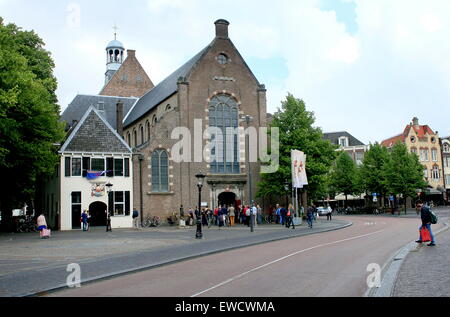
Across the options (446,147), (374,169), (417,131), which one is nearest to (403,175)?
(374,169)

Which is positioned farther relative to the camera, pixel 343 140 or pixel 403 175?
pixel 343 140

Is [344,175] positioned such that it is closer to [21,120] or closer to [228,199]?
[228,199]

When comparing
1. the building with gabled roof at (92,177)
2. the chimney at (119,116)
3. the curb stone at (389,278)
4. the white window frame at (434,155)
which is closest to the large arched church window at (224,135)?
the building with gabled roof at (92,177)

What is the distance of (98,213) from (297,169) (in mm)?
16863

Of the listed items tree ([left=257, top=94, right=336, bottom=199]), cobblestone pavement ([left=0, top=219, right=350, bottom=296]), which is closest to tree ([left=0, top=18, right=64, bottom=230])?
cobblestone pavement ([left=0, top=219, right=350, bottom=296])

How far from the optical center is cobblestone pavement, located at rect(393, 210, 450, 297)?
27.2 ft

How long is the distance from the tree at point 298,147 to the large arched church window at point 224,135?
11.2 ft

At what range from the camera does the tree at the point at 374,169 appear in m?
60.5

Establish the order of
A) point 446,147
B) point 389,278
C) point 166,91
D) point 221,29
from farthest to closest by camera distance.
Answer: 1. point 446,147
2. point 166,91
3. point 221,29
4. point 389,278

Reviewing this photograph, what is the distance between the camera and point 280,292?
8.71 metres

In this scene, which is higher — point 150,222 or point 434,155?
point 434,155

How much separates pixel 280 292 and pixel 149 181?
29806 millimetres

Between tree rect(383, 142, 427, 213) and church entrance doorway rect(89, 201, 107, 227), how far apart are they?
3617 centimetres

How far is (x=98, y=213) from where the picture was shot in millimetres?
37094
